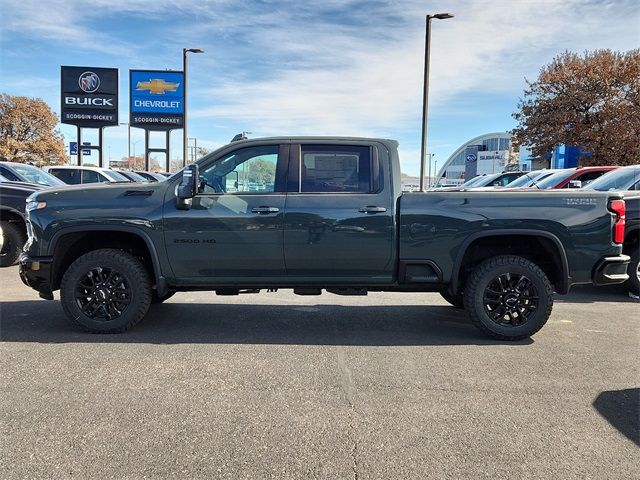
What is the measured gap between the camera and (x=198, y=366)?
443cm

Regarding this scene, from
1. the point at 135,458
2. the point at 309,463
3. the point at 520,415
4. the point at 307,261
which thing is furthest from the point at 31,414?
the point at 520,415

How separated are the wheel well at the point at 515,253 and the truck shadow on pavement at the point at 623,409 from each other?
4.86 feet

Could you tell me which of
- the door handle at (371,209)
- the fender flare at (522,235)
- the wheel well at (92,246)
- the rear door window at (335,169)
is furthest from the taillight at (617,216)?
the wheel well at (92,246)

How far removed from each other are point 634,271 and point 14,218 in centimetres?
973

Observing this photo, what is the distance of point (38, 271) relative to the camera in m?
5.14

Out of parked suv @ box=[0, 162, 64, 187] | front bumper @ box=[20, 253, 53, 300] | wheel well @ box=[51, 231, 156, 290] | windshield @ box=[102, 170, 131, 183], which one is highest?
windshield @ box=[102, 170, 131, 183]

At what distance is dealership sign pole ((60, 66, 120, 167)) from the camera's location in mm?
25906

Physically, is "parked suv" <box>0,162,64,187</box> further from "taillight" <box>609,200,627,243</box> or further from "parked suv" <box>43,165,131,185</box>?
"taillight" <box>609,200,627,243</box>

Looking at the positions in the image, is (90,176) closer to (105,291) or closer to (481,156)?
(105,291)

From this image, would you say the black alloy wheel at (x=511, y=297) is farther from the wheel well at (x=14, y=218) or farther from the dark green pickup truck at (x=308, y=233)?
the wheel well at (x=14, y=218)

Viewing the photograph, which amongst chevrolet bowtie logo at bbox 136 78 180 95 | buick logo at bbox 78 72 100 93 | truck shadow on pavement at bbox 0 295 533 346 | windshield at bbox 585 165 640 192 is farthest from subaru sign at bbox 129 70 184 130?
windshield at bbox 585 165 640 192

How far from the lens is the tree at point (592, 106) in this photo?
22266 millimetres

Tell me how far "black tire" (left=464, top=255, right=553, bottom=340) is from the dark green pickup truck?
0.01 meters

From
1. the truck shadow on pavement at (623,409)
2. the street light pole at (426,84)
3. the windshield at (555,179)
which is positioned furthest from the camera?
the street light pole at (426,84)
